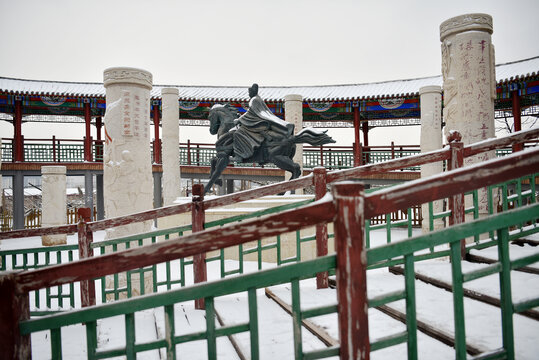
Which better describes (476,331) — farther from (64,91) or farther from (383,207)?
(64,91)

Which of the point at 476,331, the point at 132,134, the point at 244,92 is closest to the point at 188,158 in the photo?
the point at 244,92

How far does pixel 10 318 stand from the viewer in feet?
4.02

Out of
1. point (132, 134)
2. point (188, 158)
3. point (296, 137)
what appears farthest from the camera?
point (188, 158)

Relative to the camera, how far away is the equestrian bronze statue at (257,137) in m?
7.27

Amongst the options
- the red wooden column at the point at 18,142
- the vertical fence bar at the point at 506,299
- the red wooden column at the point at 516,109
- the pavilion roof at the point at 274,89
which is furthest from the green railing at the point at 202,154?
the vertical fence bar at the point at 506,299

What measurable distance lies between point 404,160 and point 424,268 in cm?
92

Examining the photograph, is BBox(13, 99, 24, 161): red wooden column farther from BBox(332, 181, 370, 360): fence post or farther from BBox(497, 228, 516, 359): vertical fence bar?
BBox(497, 228, 516, 359): vertical fence bar

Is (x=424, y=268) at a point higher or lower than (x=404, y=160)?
lower

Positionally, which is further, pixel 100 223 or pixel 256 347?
pixel 100 223

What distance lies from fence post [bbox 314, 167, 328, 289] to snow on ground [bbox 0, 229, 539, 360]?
13 cm

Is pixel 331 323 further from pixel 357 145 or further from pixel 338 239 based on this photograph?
pixel 357 145

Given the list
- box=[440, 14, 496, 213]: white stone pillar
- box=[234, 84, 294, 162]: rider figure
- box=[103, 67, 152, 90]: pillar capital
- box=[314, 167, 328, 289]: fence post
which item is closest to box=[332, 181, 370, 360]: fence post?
box=[314, 167, 328, 289]: fence post

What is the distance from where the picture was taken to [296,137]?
23.6 ft

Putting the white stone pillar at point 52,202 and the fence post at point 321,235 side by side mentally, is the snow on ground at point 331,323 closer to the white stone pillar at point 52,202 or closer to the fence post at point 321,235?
the fence post at point 321,235
